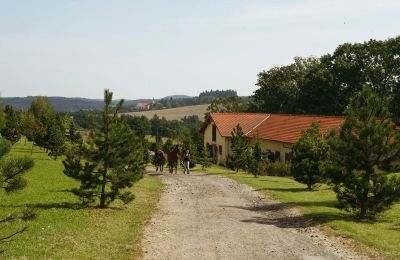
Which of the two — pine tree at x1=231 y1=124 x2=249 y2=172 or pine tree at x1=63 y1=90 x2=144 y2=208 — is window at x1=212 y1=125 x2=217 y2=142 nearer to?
pine tree at x1=231 y1=124 x2=249 y2=172

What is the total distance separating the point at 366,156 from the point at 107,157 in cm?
1122

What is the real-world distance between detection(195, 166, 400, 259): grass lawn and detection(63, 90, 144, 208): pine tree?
27.8 feet

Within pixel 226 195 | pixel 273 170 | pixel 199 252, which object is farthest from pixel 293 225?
pixel 273 170

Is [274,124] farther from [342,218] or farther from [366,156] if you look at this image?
[342,218]

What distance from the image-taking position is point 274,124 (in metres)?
55.1

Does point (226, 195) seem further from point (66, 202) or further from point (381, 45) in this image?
point (381, 45)

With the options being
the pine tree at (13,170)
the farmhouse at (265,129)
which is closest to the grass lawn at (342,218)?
the pine tree at (13,170)

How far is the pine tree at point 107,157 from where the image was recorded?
19.5m

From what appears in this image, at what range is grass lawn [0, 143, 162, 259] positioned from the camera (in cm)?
1312

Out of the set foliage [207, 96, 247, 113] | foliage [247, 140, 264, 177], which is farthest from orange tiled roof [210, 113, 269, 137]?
foliage [207, 96, 247, 113]

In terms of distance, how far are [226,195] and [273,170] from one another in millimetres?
17378

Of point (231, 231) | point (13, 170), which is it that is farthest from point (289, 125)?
point (13, 170)

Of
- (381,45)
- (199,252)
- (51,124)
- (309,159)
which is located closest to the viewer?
(199,252)

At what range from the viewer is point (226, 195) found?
1017 inches
